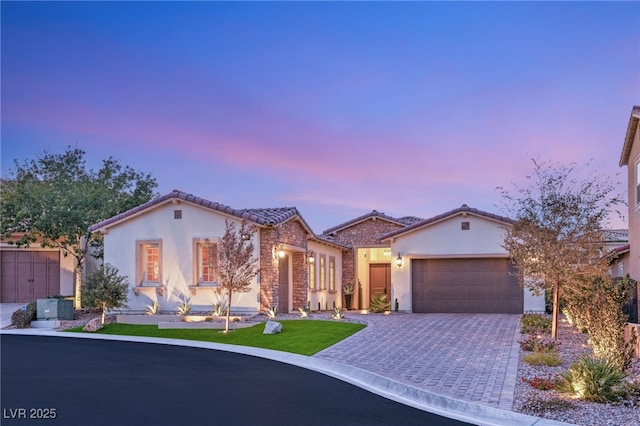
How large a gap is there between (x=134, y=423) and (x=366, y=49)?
1324 centimetres

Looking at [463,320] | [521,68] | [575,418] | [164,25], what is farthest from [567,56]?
[575,418]

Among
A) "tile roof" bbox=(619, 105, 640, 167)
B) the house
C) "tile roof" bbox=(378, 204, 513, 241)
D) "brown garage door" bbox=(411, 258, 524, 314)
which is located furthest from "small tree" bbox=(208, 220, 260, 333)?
"tile roof" bbox=(619, 105, 640, 167)

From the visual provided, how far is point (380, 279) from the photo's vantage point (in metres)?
32.2

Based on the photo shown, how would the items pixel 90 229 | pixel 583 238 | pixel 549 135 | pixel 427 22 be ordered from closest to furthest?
1. pixel 583 238
2. pixel 427 22
3. pixel 549 135
4. pixel 90 229

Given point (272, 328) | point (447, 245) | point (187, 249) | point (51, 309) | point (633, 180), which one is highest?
point (633, 180)

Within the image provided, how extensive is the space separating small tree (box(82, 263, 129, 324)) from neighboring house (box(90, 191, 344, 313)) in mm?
1383

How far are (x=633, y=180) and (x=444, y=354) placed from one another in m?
7.95

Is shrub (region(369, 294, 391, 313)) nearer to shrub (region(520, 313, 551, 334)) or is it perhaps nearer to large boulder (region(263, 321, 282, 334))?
shrub (region(520, 313, 551, 334))

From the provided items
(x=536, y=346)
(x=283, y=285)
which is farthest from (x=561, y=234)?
(x=283, y=285)

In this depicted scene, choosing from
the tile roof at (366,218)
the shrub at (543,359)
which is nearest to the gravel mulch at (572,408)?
the shrub at (543,359)

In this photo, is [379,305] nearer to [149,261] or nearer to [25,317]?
[149,261]

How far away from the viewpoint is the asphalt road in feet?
27.9

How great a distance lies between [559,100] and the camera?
1906 centimetres

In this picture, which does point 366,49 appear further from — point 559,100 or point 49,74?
point 49,74
